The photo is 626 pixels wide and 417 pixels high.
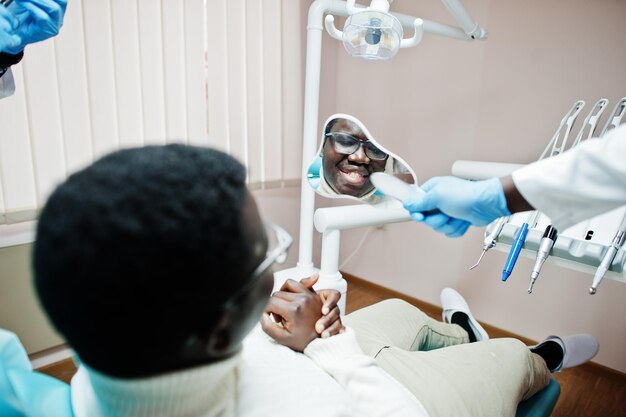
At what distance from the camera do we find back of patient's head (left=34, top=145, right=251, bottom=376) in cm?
37

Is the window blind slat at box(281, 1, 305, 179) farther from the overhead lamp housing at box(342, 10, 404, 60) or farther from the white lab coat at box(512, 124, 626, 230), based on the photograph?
the white lab coat at box(512, 124, 626, 230)

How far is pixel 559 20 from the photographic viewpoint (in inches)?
63.8

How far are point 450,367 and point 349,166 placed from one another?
58 centimetres

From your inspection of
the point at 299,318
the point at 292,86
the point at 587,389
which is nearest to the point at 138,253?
the point at 299,318

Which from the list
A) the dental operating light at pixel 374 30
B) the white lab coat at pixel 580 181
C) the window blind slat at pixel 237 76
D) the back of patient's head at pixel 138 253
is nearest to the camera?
the back of patient's head at pixel 138 253

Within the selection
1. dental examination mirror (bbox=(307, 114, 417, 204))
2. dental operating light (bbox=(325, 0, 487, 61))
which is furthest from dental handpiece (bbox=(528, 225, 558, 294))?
dental operating light (bbox=(325, 0, 487, 61))

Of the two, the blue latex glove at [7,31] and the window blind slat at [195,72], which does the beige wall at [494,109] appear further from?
the blue latex glove at [7,31]

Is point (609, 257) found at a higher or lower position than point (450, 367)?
higher

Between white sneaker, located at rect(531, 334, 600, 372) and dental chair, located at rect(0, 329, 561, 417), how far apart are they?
158 cm

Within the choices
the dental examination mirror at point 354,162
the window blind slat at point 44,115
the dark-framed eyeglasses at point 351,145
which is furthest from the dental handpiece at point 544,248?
the window blind slat at point 44,115

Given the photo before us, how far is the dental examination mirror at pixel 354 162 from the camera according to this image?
3.63 feet

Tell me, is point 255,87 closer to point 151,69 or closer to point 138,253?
point 151,69

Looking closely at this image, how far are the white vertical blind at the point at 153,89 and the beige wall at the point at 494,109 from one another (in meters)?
0.44

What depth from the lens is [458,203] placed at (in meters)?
0.84
